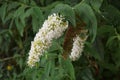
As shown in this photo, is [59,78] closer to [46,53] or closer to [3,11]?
[46,53]

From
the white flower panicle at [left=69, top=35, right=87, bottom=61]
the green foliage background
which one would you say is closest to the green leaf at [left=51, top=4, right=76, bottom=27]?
the green foliage background

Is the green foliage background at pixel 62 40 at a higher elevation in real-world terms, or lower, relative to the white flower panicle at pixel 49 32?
lower

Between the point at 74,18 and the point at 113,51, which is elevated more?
the point at 74,18

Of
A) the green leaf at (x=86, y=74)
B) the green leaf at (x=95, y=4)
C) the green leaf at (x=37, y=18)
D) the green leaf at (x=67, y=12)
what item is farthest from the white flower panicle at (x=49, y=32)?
the green leaf at (x=86, y=74)

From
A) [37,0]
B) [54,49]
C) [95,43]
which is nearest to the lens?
[54,49]

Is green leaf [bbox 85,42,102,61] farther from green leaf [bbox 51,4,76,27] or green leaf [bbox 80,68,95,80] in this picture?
green leaf [bbox 51,4,76,27]

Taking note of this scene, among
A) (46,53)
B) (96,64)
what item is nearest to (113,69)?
(96,64)

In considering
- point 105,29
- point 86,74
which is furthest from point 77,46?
point 86,74

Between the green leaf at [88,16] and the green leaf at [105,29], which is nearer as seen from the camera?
the green leaf at [88,16]

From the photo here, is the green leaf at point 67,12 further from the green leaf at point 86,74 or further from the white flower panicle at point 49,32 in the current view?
the green leaf at point 86,74
